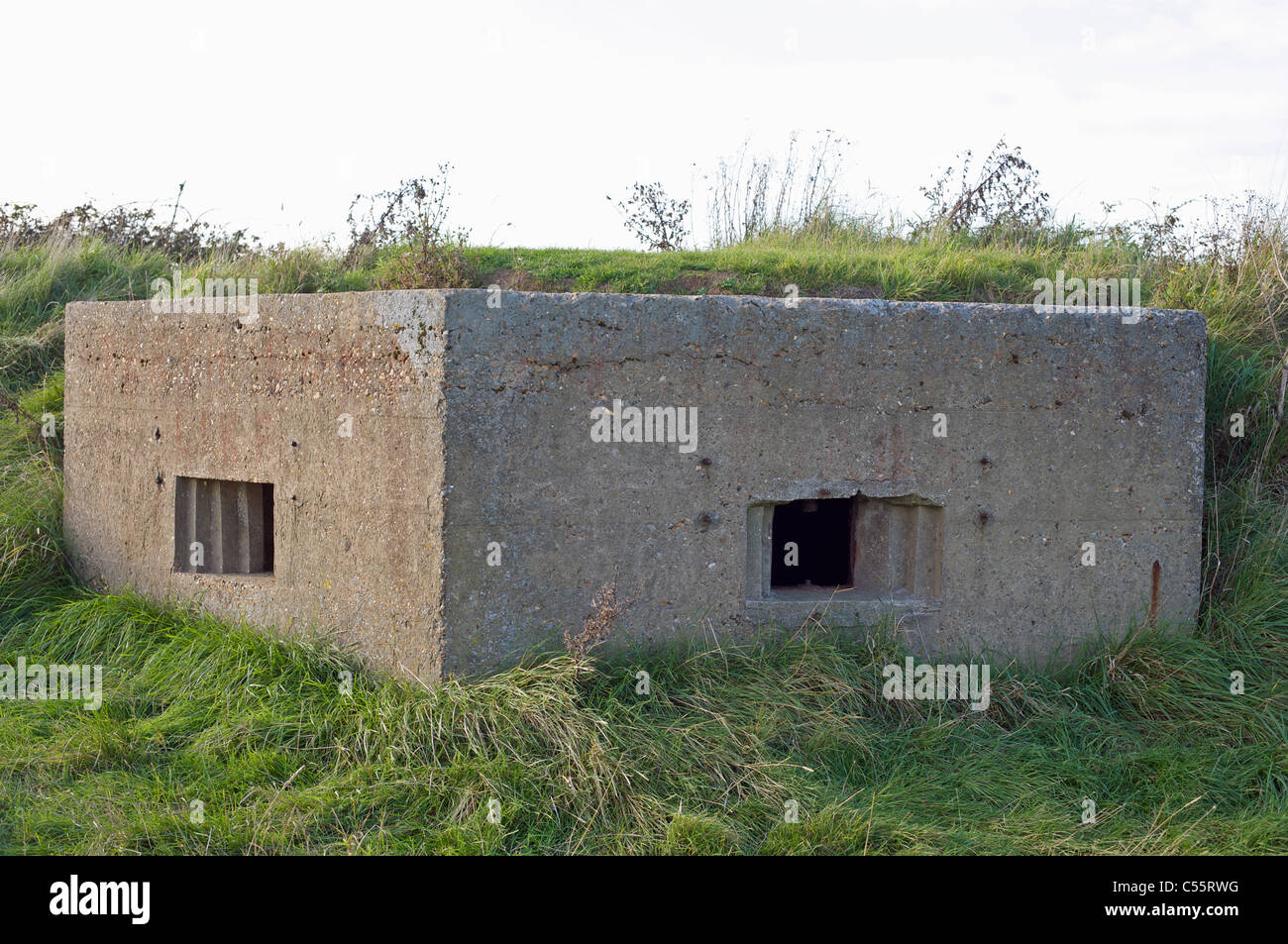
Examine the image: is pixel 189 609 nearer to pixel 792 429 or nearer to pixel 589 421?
pixel 589 421

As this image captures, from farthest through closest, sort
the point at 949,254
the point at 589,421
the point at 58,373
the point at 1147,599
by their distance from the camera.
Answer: the point at 58,373 < the point at 949,254 < the point at 1147,599 < the point at 589,421

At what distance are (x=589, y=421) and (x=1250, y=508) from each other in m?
3.04

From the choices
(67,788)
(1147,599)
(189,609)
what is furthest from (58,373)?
(1147,599)

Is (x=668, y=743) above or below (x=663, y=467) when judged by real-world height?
below

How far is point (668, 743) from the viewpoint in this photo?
360 cm

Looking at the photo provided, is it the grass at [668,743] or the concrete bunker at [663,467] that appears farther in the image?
the concrete bunker at [663,467]

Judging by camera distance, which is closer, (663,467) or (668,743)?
(668,743)

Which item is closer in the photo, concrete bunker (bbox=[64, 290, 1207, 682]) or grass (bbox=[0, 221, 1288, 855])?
grass (bbox=[0, 221, 1288, 855])

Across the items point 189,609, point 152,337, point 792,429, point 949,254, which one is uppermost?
point 949,254

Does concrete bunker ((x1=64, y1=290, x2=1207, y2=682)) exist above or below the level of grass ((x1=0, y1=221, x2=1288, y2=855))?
above

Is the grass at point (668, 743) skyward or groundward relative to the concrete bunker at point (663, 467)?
groundward

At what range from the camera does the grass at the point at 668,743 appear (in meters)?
3.31

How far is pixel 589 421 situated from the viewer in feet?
13.0

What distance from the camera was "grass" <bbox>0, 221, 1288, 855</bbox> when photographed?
130 inches
